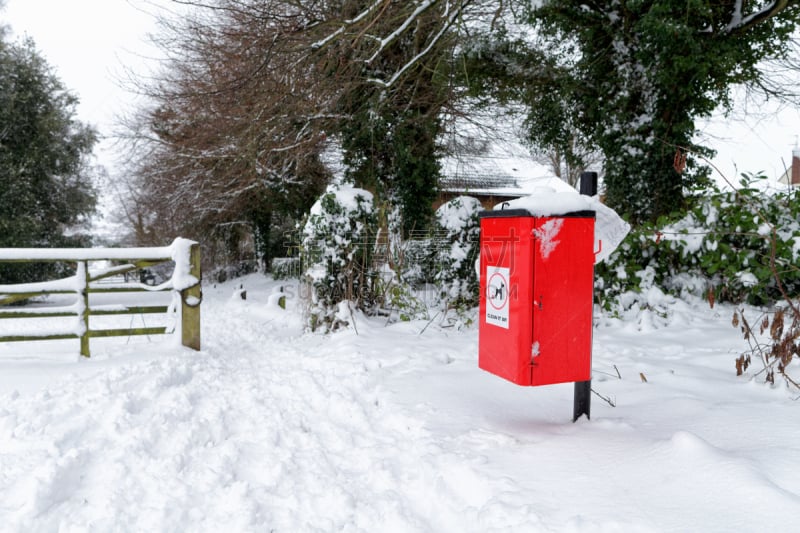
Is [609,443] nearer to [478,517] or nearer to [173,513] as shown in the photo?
[478,517]

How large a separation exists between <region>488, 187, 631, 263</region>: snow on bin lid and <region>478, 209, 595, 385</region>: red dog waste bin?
3 centimetres

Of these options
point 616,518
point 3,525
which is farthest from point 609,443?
point 3,525

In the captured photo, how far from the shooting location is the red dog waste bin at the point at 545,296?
10.4 ft

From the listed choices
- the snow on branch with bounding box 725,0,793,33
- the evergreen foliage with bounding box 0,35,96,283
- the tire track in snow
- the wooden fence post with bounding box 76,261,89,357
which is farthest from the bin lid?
the evergreen foliage with bounding box 0,35,96,283

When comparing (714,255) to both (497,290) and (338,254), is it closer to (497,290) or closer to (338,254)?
(497,290)

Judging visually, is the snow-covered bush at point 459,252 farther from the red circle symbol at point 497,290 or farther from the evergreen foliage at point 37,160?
the evergreen foliage at point 37,160

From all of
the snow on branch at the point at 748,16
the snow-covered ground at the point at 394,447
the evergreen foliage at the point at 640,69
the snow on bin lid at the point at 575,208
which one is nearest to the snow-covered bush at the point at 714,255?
the snow-covered ground at the point at 394,447

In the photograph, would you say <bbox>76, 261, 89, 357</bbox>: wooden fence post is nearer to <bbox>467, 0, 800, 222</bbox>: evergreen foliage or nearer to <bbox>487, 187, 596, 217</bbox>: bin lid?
<bbox>487, 187, 596, 217</bbox>: bin lid

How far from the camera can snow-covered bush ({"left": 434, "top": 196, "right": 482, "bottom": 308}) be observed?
8312 mm

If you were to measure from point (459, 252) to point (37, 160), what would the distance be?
16861mm

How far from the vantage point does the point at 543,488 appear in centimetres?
253

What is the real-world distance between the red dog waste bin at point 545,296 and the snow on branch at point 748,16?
28.4 ft

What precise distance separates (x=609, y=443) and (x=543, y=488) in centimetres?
68

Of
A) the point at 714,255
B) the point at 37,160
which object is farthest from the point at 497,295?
the point at 37,160
